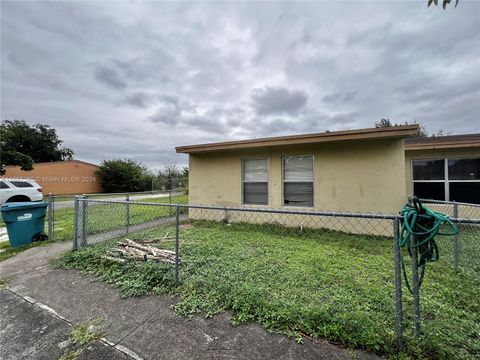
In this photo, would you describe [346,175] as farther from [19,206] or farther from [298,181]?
[19,206]

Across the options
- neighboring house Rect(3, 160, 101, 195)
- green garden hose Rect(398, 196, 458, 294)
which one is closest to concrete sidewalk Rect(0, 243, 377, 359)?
green garden hose Rect(398, 196, 458, 294)

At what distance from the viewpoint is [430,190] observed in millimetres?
7020

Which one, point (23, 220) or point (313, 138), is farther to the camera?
point (313, 138)

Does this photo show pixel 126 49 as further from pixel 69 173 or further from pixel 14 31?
pixel 69 173

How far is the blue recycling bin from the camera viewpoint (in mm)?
4816

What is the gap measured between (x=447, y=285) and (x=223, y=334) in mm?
3087

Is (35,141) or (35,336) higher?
(35,141)

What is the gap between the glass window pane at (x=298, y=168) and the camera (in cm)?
627

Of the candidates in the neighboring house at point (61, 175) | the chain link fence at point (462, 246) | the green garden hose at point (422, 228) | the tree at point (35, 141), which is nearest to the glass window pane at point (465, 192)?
the chain link fence at point (462, 246)

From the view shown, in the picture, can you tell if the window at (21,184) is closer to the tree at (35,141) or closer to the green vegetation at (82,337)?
the green vegetation at (82,337)

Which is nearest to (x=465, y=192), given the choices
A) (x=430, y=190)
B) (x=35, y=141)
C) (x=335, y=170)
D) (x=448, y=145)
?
(x=430, y=190)

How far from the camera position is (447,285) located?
2842 mm

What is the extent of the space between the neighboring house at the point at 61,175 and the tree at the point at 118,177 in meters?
1.18

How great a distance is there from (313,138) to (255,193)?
2.54 m
